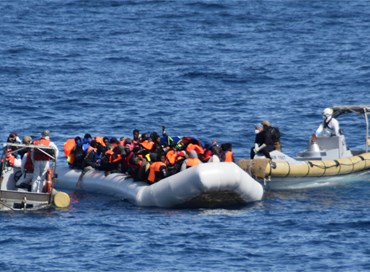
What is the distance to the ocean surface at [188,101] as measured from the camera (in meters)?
33.2

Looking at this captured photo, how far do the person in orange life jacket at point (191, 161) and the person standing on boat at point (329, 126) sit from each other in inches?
242

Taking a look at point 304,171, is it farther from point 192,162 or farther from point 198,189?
point 198,189

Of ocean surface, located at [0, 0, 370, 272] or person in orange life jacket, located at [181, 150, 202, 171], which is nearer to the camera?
ocean surface, located at [0, 0, 370, 272]

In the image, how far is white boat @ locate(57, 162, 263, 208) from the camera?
120 feet

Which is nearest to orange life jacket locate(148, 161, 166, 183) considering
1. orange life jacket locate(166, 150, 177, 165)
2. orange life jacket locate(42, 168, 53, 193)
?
orange life jacket locate(166, 150, 177, 165)

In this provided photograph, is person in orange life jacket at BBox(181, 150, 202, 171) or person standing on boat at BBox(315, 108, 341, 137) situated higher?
person standing on boat at BBox(315, 108, 341, 137)

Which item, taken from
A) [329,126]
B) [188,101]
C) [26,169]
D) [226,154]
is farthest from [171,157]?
[188,101]

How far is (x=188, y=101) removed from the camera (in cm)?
5822

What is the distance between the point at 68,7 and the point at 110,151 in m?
44.7

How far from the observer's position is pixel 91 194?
134 feet

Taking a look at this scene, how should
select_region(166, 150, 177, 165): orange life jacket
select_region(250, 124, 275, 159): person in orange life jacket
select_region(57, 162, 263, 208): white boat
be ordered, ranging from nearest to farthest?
select_region(57, 162, 263, 208): white boat
select_region(166, 150, 177, 165): orange life jacket
select_region(250, 124, 275, 159): person in orange life jacket

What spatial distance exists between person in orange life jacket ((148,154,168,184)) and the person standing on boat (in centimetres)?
647

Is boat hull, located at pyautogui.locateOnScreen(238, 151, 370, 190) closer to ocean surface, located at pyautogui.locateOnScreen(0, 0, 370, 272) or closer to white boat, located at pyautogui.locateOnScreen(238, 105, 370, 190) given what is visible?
white boat, located at pyautogui.locateOnScreen(238, 105, 370, 190)

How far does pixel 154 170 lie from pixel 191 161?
1.14 metres
